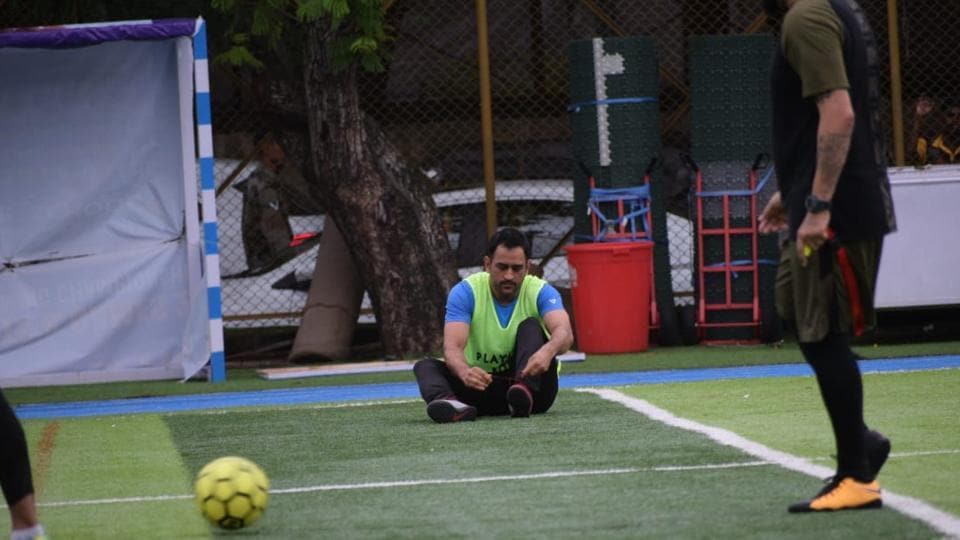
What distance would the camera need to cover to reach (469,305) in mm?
10453

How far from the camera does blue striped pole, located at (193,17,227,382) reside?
14.9 metres

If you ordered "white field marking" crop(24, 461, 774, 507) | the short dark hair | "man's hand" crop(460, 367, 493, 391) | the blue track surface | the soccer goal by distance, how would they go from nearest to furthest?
"white field marking" crop(24, 461, 774, 507) → the short dark hair → "man's hand" crop(460, 367, 493, 391) → the blue track surface → the soccer goal

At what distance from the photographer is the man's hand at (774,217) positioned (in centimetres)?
689

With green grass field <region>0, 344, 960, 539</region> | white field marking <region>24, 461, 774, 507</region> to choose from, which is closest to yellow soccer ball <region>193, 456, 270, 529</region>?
green grass field <region>0, 344, 960, 539</region>

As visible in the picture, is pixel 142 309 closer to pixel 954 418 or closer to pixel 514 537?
pixel 954 418

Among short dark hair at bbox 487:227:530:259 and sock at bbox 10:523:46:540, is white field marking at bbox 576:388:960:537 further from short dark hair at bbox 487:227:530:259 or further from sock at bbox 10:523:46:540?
sock at bbox 10:523:46:540

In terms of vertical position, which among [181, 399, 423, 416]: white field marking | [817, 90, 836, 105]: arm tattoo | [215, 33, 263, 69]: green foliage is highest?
[215, 33, 263, 69]: green foliage

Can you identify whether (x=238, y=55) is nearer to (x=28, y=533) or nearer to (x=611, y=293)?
(x=611, y=293)

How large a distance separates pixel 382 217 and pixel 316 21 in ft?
6.27

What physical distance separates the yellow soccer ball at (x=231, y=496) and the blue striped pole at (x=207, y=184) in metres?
8.18

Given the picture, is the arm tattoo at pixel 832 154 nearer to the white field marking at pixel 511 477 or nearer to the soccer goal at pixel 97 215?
the white field marking at pixel 511 477

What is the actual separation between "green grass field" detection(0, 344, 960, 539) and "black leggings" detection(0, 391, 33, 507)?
0.82 m

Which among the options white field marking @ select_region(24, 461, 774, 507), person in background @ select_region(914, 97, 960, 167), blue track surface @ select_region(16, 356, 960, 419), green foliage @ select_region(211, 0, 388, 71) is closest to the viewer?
white field marking @ select_region(24, 461, 774, 507)

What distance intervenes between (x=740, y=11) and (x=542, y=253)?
10.3ft
